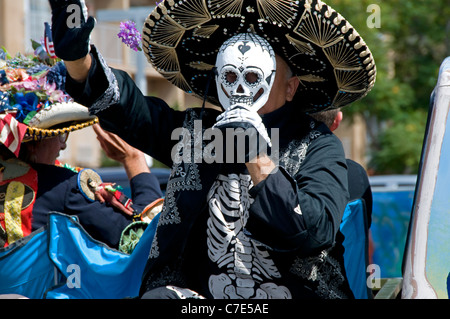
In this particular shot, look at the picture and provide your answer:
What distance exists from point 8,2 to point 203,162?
1480cm

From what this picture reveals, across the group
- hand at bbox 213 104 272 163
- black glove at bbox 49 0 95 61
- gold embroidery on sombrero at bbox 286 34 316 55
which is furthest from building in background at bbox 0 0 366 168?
hand at bbox 213 104 272 163

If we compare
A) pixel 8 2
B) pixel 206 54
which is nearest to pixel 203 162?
A: pixel 206 54

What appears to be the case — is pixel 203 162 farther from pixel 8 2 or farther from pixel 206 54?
pixel 8 2

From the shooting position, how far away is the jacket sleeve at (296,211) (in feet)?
7.09

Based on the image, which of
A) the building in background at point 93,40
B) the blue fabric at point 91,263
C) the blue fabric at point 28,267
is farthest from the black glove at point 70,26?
the building in background at point 93,40

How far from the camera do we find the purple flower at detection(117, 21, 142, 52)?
2.71 meters

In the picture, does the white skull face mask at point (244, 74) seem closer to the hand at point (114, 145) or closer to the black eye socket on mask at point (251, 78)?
the black eye socket on mask at point (251, 78)

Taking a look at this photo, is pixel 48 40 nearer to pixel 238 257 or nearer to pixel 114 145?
pixel 114 145

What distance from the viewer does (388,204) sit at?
6773 mm

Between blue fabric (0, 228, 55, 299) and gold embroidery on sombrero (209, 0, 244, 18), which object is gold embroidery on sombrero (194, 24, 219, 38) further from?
blue fabric (0, 228, 55, 299)

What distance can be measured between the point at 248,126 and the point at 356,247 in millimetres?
1246

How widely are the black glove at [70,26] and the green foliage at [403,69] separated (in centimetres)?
1323

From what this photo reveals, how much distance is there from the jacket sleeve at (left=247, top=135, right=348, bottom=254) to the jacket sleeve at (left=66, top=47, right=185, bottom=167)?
1.79ft
